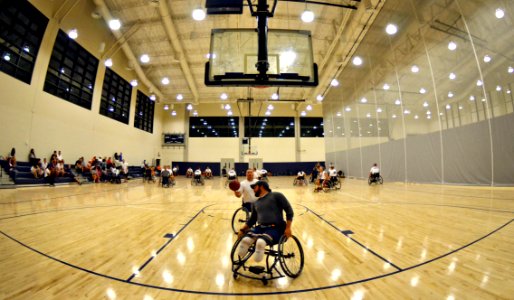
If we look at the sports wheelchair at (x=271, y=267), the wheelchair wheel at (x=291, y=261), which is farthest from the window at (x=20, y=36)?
the wheelchair wheel at (x=291, y=261)

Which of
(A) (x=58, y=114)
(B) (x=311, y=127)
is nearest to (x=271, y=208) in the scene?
(A) (x=58, y=114)

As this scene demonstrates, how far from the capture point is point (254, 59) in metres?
5.60

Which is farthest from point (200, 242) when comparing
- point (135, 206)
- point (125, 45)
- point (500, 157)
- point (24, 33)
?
point (125, 45)

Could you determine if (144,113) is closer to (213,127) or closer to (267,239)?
(213,127)

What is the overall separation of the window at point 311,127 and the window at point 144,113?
15.5 meters

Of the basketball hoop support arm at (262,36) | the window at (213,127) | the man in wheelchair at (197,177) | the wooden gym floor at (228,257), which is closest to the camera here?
the wooden gym floor at (228,257)

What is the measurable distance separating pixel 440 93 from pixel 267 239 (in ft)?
36.2

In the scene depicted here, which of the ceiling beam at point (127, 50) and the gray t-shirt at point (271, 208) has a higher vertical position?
the ceiling beam at point (127, 50)

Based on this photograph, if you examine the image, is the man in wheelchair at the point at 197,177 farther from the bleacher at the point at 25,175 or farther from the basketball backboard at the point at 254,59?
the basketball backboard at the point at 254,59

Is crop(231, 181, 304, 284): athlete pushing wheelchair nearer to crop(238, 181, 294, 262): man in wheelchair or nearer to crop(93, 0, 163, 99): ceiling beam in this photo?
crop(238, 181, 294, 262): man in wheelchair

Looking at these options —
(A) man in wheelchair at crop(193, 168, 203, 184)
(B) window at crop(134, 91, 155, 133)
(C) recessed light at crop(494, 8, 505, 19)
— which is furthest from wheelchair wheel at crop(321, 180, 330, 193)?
(B) window at crop(134, 91, 155, 133)

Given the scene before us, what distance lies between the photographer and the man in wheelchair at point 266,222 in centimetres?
216

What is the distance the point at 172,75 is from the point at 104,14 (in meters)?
7.10

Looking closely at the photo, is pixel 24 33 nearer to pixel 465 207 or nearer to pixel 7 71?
pixel 7 71
